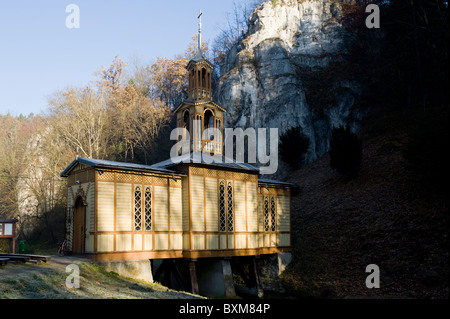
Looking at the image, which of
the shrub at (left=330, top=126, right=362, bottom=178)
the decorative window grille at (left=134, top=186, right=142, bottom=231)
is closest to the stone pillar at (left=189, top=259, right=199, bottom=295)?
the decorative window grille at (left=134, top=186, right=142, bottom=231)

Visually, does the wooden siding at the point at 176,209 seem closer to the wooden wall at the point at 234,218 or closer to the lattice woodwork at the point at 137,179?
the wooden wall at the point at 234,218

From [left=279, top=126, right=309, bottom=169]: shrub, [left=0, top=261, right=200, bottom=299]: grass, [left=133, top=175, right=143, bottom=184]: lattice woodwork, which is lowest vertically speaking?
[left=0, top=261, right=200, bottom=299]: grass

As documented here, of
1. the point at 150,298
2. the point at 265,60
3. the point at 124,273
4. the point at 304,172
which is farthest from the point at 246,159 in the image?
the point at 150,298

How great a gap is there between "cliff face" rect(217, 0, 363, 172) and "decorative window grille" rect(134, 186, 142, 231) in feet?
74.3

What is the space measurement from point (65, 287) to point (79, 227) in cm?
587

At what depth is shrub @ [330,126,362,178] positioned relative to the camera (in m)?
27.2

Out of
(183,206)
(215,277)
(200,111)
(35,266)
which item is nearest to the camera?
(35,266)

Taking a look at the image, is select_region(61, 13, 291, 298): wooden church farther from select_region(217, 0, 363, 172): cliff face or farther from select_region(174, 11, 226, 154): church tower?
select_region(217, 0, 363, 172): cliff face

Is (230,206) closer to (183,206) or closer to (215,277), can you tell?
(183,206)

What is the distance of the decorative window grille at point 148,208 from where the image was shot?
689 inches

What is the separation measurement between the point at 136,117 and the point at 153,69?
1120cm

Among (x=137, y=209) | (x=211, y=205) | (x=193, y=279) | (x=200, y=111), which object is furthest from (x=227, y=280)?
(x=200, y=111)

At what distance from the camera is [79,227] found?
17.5 metres

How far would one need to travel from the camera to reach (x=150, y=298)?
12.8 meters
